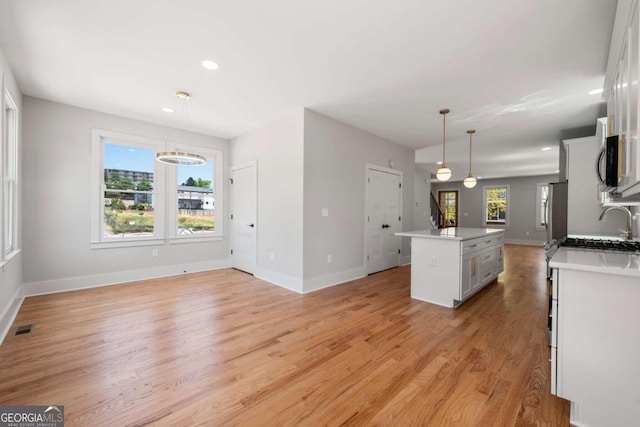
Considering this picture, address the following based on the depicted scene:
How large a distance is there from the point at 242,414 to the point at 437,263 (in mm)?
2816

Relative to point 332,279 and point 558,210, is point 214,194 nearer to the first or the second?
point 332,279

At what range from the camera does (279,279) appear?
435 centimetres

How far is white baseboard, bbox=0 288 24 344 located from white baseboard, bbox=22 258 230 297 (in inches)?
9.2

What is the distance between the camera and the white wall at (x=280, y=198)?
4031 mm

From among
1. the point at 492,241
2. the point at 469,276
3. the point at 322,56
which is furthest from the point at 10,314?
the point at 492,241

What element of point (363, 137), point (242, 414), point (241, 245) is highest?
point (363, 137)

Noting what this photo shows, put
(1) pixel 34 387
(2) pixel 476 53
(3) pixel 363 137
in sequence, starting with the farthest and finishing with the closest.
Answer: (3) pixel 363 137
(2) pixel 476 53
(1) pixel 34 387

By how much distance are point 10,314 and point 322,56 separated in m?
4.31

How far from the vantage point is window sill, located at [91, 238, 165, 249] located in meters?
4.21

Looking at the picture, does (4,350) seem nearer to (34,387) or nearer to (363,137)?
(34,387)

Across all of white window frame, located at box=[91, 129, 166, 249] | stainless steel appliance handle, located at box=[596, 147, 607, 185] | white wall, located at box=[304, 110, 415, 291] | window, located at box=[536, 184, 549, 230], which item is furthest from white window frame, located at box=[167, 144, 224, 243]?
window, located at box=[536, 184, 549, 230]

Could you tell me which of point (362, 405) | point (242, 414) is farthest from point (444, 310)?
point (242, 414)

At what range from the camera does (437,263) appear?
3.50 meters

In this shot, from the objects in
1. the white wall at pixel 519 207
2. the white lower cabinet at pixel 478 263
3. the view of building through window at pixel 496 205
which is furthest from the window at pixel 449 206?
the white lower cabinet at pixel 478 263
